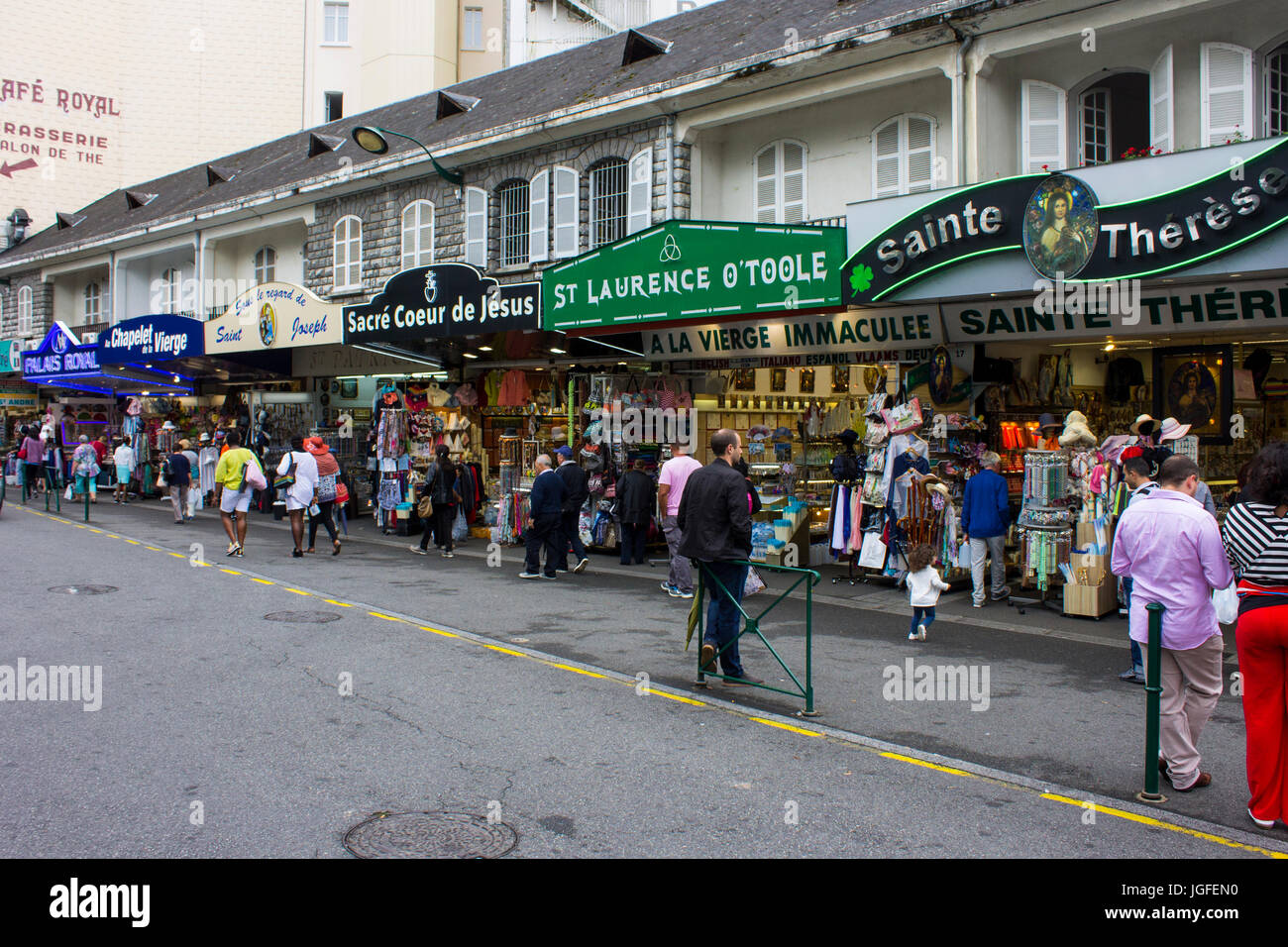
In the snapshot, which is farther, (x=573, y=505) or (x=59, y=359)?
(x=59, y=359)

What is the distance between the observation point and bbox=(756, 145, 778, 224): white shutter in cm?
1597

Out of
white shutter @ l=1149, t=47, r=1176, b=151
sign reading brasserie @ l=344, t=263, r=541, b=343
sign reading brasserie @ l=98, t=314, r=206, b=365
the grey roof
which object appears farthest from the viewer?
sign reading brasserie @ l=98, t=314, r=206, b=365

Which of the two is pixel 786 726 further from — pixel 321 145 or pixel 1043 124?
pixel 321 145

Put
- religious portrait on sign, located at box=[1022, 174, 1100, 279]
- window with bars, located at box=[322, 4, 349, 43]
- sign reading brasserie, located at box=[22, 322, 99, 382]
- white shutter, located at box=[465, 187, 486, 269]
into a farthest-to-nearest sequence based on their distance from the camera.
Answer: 1. window with bars, located at box=[322, 4, 349, 43]
2. sign reading brasserie, located at box=[22, 322, 99, 382]
3. white shutter, located at box=[465, 187, 486, 269]
4. religious portrait on sign, located at box=[1022, 174, 1100, 279]

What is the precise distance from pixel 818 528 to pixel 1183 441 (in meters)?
5.27

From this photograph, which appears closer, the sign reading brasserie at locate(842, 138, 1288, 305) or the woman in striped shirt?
the woman in striped shirt

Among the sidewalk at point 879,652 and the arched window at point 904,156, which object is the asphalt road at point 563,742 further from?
the arched window at point 904,156

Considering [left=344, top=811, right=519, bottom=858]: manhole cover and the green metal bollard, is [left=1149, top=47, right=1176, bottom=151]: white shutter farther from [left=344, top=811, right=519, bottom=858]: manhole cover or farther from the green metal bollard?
[left=344, top=811, right=519, bottom=858]: manhole cover

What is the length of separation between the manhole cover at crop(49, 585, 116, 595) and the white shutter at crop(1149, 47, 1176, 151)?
12980 millimetres

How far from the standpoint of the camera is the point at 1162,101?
467 inches

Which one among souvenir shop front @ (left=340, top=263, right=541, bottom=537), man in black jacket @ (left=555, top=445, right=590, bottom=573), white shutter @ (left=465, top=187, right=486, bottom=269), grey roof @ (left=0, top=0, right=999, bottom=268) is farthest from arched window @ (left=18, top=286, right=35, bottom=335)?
man in black jacket @ (left=555, top=445, right=590, bottom=573)

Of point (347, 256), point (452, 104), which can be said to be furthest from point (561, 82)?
point (347, 256)

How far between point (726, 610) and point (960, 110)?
8.25 meters
